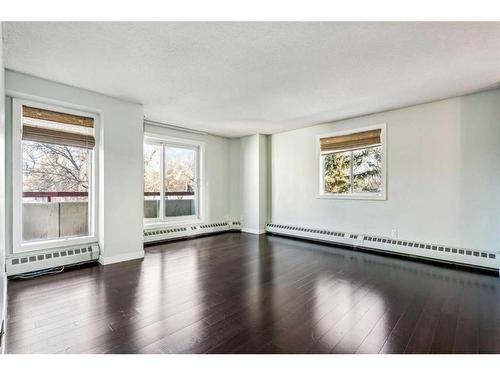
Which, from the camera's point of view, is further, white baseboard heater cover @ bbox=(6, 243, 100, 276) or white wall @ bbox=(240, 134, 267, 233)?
white wall @ bbox=(240, 134, 267, 233)

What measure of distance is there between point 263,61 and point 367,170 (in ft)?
9.92

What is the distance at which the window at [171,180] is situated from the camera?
499 centimetres

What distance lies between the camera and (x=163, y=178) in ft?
17.0

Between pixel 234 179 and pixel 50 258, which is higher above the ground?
pixel 234 179

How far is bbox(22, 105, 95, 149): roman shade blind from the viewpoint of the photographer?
3121 millimetres

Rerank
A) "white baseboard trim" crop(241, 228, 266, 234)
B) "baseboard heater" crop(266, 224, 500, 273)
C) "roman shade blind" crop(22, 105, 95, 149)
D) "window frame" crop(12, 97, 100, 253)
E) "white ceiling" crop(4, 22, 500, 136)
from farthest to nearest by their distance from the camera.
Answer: "white baseboard trim" crop(241, 228, 266, 234)
"baseboard heater" crop(266, 224, 500, 273)
"roman shade blind" crop(22, 105, 95, 149)
"window frame" crop(12, 97, 100, 253)
"white ceiling" crop(4, 22, 500, 136)

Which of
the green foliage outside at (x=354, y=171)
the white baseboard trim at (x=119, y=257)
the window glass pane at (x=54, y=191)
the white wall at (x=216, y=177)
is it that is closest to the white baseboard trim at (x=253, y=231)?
the white wall at (x=216, y=177)

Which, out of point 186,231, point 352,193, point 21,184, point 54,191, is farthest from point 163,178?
point 352,193

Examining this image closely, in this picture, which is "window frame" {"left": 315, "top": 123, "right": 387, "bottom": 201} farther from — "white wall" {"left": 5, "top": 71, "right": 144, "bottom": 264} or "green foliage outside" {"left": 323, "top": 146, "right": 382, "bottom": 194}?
"white wall" {"left": 5, "top": 71, "right": 144, "bottom": 264}

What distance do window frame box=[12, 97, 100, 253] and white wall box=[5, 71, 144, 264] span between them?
4.4 inches

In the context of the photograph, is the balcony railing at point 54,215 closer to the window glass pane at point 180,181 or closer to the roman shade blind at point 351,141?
the window glass pane at point 180,181

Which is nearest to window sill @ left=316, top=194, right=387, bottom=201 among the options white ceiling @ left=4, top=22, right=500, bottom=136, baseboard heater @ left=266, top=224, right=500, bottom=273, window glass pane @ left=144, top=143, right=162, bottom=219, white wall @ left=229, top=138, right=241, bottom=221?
baseboard heater @ left=266, top=224, right=500, bottom=273

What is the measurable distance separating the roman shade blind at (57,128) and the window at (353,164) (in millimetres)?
4182

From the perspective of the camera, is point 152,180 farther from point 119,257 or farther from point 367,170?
point 367,170
